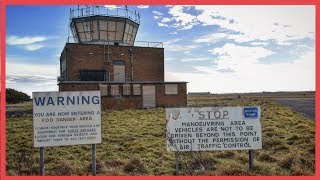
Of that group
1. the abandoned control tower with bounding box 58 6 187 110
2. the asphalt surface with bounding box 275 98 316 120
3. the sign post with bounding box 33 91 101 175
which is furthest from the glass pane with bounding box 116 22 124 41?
the sign post with bounding box 33 91 101 175

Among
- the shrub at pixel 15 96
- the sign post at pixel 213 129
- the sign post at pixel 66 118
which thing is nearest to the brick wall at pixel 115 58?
the sign post at pixel 66 118

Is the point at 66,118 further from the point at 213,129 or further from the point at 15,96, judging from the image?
the point at 15,96

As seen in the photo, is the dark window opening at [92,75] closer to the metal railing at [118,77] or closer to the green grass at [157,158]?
the metal railing at [118,77]

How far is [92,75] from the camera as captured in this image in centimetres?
3572

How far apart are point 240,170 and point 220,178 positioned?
4.39 ft

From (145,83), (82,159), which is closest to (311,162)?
(82,159)

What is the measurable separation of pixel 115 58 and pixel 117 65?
0.85m

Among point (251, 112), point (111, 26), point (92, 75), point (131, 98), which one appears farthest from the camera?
point (111, 26)

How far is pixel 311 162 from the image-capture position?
8.66 meters

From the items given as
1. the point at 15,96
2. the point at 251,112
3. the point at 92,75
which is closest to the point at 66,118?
the point at 251,112

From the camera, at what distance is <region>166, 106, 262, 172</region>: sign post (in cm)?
768

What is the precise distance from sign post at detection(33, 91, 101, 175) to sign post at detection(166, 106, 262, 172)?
1.73 meters

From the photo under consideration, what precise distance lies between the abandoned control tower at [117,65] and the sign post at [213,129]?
26140 millimetres

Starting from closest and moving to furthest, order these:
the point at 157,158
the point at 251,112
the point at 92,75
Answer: the point at 251,112 < the point at 157,158 < the point at 92,75
